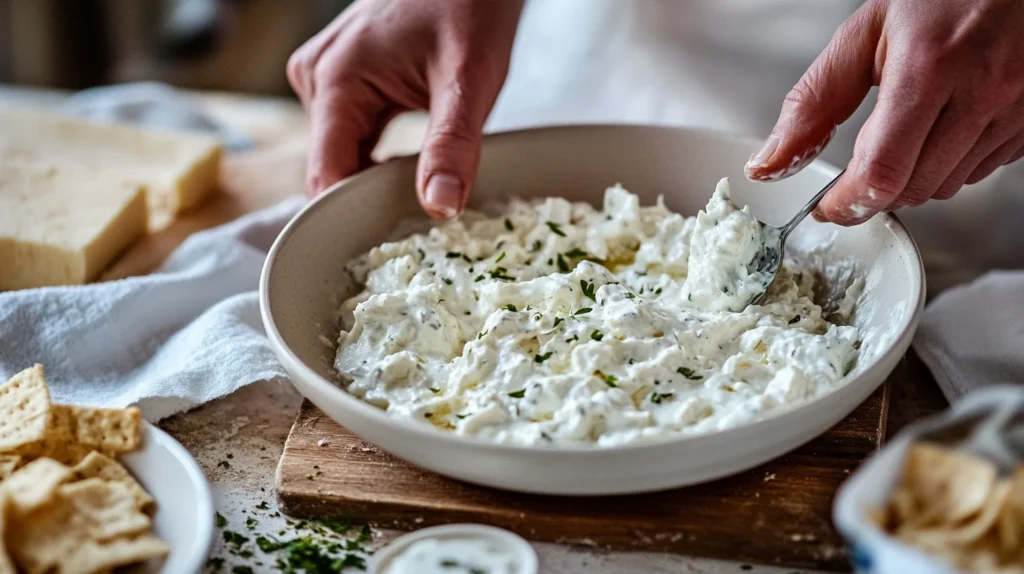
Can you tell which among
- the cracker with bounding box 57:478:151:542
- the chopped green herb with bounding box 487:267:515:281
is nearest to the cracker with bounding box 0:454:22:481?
the cracker with bounding box 57:478:151:542

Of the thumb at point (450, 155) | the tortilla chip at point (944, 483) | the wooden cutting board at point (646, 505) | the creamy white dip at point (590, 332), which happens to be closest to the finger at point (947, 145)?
the creamy white dip at point (590, 332)

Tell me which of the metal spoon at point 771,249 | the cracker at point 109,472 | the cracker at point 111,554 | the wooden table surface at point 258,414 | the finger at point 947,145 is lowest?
the wooden table surface at point 258,414

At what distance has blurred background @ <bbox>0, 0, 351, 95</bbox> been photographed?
456 cm

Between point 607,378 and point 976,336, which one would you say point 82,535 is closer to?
point 607,378

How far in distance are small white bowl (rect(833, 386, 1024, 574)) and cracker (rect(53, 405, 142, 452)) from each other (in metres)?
1.03

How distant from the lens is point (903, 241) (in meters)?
1.79

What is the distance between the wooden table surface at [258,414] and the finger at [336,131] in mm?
501

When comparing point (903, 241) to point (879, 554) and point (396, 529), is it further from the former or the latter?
point (396, 529)

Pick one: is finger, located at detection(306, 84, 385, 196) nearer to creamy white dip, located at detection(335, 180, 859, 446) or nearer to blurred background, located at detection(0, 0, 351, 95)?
creamy white dip, located at detection(335, 180, 859, 446)

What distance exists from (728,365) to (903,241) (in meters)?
0.43

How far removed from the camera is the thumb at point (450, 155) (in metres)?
2.02

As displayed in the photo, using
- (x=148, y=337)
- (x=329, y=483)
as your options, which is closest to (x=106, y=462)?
(x=329, y=483)

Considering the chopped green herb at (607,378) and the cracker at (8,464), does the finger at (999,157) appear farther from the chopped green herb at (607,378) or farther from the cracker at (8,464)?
the cracker at (8,464)

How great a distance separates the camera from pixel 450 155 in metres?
2.04
